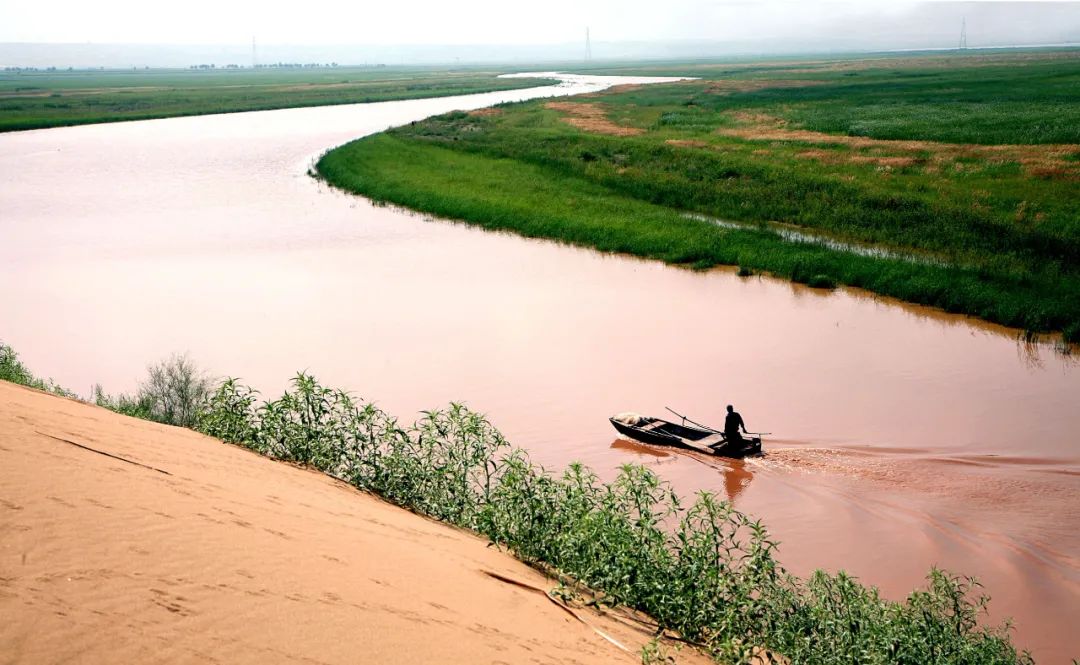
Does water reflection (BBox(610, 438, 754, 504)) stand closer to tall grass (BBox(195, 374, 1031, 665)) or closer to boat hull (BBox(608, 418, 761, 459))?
boat hull (BBox(608, 418, 761, 459))

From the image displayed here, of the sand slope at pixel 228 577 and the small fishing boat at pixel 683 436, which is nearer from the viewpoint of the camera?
the sand slope at pixel 228 577

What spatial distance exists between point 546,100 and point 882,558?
270 ft

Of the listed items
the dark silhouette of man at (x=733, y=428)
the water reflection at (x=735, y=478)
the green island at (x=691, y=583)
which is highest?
the green island at (x=691, y=583)

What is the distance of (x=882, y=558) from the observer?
11.2 metres

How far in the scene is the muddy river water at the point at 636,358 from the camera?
12.1 meters

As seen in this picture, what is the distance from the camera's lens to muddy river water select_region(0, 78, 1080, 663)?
1210cm

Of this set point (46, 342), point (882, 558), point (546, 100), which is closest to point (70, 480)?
point (882, 558)

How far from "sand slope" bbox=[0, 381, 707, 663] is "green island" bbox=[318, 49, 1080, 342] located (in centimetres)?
1687

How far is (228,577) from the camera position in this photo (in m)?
6.12

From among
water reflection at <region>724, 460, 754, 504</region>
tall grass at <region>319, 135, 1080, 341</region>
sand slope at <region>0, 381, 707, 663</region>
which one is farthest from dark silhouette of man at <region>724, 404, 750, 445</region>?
tall grass at <region>319, 135, 1080, 341</region>

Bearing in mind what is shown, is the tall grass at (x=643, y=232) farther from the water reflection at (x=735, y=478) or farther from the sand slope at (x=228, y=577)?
the sand slope at (x=228, y=577)

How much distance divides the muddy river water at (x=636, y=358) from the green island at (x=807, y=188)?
1.30m

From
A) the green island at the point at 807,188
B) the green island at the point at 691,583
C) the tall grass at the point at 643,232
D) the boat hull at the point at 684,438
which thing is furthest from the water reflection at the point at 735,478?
the tall grass at the point at 643,232

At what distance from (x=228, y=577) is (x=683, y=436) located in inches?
380
